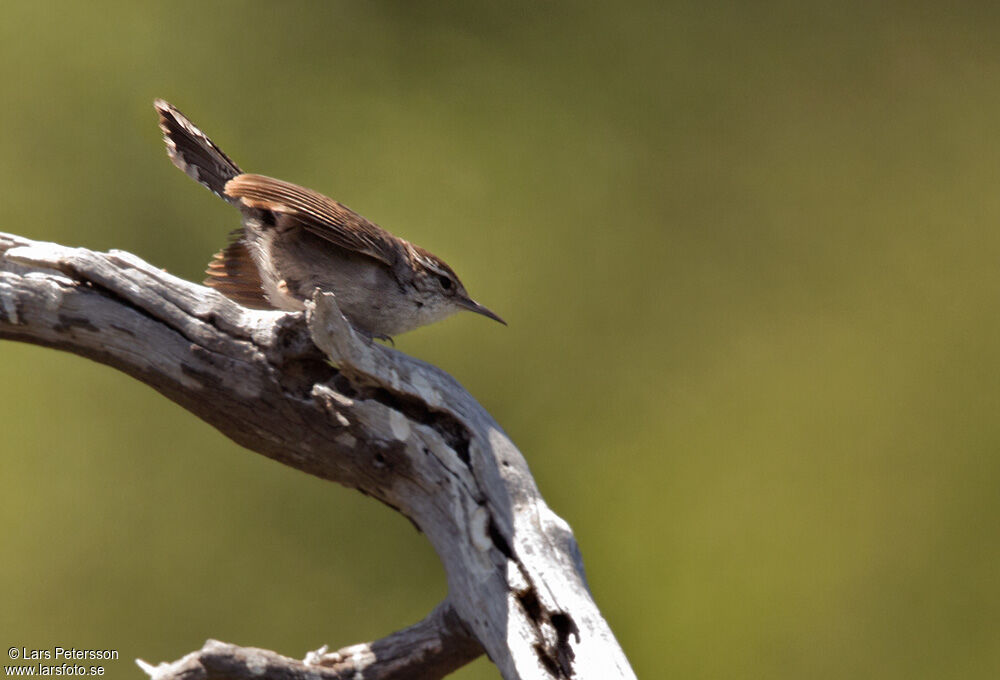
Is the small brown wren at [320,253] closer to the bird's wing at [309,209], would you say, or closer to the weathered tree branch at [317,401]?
the bird's wing at [309,209]

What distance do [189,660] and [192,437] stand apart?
3.93ft

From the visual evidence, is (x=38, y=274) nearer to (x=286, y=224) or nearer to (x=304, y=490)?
(x=286, y=224)

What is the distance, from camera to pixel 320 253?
4.82 feet

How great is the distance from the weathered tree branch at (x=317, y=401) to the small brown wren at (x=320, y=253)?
4.5 inches

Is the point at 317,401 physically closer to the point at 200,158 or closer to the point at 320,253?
the point at 320,253

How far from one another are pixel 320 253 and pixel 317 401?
244mm

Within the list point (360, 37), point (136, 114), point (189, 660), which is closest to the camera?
point (189, 660)

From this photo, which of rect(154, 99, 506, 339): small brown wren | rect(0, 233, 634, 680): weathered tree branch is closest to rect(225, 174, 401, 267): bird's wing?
rect(154, 99, 506, 339): small brown wren

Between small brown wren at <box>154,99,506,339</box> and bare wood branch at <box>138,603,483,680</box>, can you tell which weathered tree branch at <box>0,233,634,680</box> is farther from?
small brown wren at <box>154,99,506,339</box>

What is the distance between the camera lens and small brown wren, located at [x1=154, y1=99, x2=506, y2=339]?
142 cm

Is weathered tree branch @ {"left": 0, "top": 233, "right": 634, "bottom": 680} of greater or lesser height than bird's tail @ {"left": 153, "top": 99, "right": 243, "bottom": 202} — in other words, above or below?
below

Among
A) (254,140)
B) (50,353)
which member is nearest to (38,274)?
(50,353)

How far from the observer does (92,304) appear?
1.38 metres

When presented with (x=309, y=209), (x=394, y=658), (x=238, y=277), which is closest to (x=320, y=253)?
(x=309, y=209)
